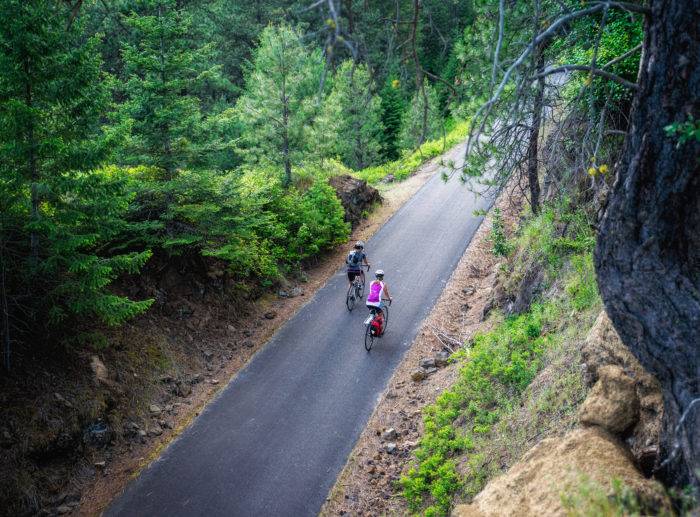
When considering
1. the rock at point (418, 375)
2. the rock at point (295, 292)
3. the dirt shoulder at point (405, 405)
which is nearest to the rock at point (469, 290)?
the dirt shoulder at point (405, 405)

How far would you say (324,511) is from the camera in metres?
8.30

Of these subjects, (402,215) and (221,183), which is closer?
(221,183)

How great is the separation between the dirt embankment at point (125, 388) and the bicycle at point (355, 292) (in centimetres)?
174

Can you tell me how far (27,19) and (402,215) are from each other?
16726mm

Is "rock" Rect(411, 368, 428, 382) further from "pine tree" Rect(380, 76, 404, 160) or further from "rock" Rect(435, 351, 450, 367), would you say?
"pine tree" Rect(380, 76, 404, 160)

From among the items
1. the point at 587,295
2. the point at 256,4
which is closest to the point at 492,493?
the point at 587,295

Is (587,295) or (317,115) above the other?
(317,115)

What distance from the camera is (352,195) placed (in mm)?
21438

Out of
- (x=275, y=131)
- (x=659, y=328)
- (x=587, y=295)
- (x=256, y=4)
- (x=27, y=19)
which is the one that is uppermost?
(x=256, y=4)

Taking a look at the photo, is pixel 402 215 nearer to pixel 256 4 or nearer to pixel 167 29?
pixel 167 29

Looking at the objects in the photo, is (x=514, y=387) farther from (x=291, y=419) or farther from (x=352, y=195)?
(x=352, y=195)

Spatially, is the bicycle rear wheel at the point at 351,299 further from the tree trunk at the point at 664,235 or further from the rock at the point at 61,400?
the tree trunk at the point at 664,235

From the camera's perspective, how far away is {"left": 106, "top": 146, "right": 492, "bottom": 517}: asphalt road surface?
8562 millimetres

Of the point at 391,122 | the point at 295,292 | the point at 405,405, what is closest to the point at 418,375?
the point at 405,405
